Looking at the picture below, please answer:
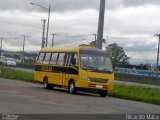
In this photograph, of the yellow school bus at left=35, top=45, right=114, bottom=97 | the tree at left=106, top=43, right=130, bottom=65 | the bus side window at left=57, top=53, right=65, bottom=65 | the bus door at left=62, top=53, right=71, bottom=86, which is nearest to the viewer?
the yellow school bus at left=35, top=45, right=114, bottom=97

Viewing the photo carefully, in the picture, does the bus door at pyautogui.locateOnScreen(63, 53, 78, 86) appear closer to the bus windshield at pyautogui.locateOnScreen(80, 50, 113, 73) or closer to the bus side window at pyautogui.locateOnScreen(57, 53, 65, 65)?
the bus windshield at pyautogui.locateOnScreen(80, 50, 113, 73)

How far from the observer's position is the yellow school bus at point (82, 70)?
26.4 meters

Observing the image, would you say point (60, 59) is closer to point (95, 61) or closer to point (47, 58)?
point (47, 58)

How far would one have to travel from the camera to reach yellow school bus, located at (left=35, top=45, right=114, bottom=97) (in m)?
26.4

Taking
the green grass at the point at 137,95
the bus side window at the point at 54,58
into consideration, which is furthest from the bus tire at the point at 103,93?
the bus side window at the point at 54,58

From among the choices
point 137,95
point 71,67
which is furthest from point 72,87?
point 137,95

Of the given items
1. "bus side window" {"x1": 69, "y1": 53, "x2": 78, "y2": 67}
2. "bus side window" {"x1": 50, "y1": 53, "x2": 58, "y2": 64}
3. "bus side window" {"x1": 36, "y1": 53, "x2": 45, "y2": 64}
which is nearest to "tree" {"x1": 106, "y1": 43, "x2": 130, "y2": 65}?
"bus side window" {"x1": 36, "y1": 53, "x2": 45, "y2": 64}

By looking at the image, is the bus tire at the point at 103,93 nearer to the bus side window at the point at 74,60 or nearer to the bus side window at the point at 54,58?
the bus side window at the point at 74,60

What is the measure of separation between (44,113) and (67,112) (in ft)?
3.17

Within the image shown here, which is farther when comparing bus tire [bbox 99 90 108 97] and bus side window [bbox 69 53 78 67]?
bus side window [bbox 69 53 78 67]

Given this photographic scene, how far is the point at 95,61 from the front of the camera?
27016mm

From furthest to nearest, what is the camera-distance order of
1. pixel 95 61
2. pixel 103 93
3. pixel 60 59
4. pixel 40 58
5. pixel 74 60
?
pixel 40 58 < pixel 60 59 < pixel 74 60 < pixel 95 61 < pixel 103 93

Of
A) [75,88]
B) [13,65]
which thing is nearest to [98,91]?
[75,88]

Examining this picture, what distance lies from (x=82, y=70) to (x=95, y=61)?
3.45 feet
